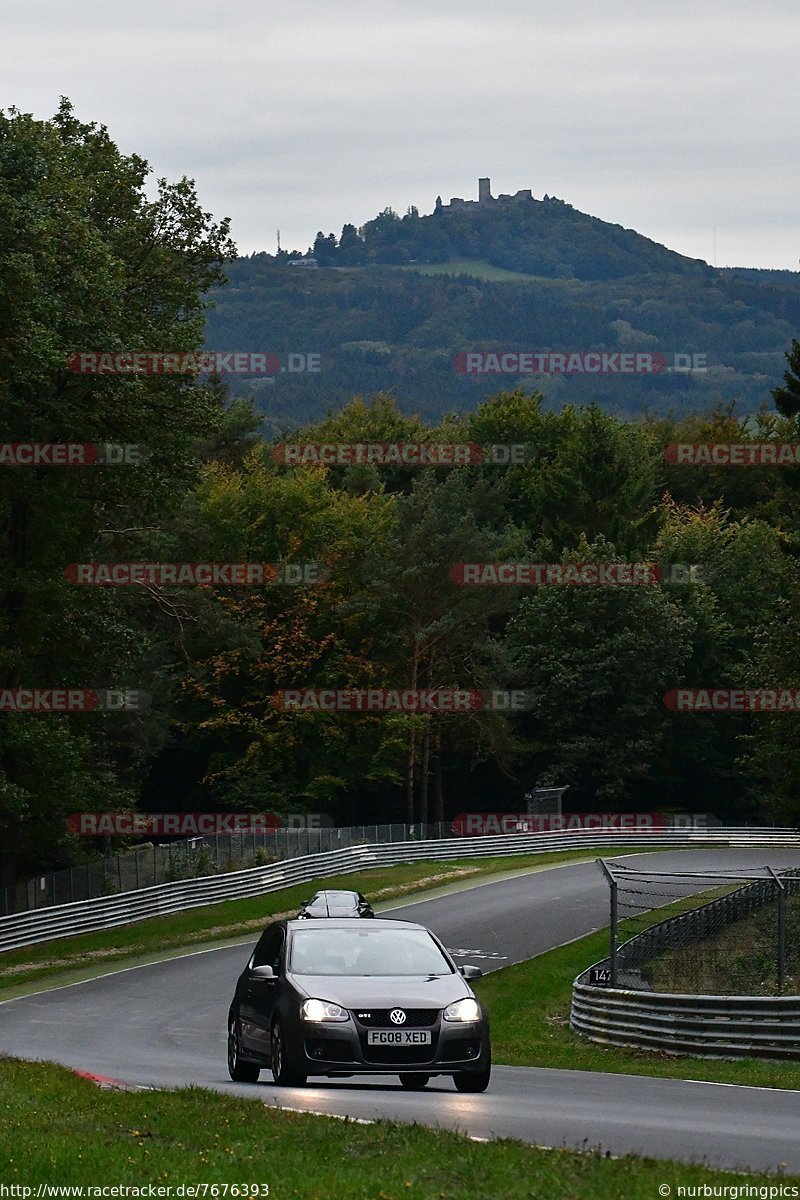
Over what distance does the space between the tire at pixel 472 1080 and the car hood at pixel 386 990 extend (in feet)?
2.15

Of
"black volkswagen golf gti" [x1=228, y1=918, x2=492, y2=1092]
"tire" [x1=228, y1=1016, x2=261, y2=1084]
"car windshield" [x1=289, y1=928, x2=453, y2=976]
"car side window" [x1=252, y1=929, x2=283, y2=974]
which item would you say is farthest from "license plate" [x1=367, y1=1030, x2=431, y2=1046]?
"tire" [x1=228, y1=1016, x2=261, y2=1084]

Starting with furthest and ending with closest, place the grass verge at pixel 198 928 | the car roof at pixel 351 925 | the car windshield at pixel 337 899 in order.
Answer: the grass verge at pixel 198 928 → the car windshield at pixel 337 899 → the car roof at pixel 351 925

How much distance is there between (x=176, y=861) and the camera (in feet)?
160

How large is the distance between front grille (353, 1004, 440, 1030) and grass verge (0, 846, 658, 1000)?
64.2 ft

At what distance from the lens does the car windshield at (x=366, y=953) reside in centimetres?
1469

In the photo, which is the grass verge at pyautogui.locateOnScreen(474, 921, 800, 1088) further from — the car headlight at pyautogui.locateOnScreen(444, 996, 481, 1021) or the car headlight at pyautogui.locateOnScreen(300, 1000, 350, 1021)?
the car headlight at pyautogui.locateOnScreen(300, 1000, 350, 1021)

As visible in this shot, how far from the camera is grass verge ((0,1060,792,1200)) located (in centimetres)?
868

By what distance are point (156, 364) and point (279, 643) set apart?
39383 millimetres

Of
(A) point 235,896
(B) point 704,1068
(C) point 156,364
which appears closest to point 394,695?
(A) point 235,896

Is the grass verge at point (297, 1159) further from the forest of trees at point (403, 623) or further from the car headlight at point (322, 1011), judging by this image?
the forest of trees at point (403, 623)

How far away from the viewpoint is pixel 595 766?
81812 millimetres

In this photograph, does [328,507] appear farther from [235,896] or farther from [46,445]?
[46,445]

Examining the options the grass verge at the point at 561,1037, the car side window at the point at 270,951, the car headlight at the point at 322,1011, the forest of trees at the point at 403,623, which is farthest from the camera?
the forest of trees at the point at 403,623

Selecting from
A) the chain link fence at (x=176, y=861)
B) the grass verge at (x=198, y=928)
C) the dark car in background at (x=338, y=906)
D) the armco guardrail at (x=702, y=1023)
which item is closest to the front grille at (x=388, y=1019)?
the armco guardrail at (x=702, y=1023)
